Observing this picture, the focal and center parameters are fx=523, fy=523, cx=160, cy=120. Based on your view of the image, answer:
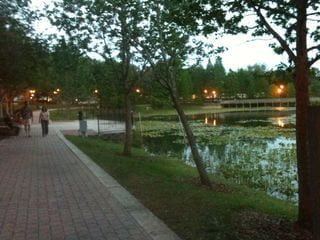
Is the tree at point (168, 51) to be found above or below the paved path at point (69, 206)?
above

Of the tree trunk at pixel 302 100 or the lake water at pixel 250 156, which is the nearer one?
the tree trunk at pixel 302 100

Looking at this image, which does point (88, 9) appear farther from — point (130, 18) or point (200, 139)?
point (200, 139)

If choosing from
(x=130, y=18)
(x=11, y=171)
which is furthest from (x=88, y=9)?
(x=11, y=171)

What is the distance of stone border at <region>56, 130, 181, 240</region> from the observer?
274 inches

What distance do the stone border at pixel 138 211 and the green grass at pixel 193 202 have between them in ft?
0.47

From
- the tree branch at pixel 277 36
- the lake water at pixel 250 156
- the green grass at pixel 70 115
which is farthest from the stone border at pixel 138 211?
the green grass at pixel 70 115

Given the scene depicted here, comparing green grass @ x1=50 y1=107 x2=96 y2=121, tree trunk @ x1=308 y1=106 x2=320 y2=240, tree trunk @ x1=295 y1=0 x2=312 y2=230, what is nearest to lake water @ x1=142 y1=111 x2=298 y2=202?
tree trunk @ x1=295 y1=0 x2=312 y2=230

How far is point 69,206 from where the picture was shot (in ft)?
28.7

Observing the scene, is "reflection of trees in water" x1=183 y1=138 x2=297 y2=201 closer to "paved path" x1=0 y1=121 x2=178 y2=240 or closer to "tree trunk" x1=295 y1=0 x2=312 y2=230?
"paved path" x1=0 y1=121 x2=178 y2=240

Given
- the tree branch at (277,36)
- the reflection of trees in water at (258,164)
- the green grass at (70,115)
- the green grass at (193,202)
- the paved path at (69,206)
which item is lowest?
the reflection of trees in water at (258,164)

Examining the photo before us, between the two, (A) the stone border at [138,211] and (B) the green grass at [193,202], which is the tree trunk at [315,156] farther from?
(A) the stone border at [138,211]

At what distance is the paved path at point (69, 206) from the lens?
7.03 m

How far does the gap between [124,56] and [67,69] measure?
207 cm

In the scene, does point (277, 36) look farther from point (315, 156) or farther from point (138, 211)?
point (138, 211)
